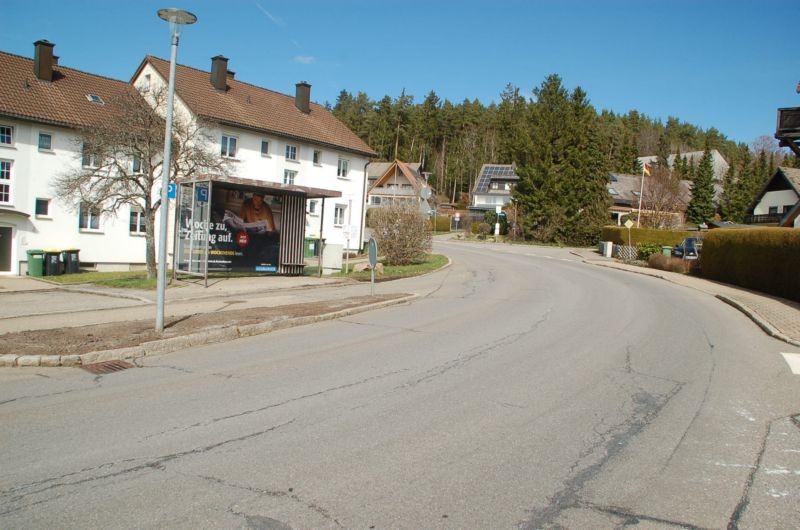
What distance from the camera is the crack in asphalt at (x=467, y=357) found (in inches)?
305

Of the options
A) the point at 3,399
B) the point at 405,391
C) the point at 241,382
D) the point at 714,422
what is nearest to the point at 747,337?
the point at 714,422

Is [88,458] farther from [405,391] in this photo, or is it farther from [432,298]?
[432,298]

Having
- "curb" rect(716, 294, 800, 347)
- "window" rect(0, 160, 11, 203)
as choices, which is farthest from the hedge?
"window" rect(0, 160, 11, 203)

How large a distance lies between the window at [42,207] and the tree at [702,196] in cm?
7188

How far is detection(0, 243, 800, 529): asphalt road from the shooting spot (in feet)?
13.5

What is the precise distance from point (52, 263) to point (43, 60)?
39.1ft

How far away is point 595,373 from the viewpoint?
27.6 ft

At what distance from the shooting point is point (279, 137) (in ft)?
125

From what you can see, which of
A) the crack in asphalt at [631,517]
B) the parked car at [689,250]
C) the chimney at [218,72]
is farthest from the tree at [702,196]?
the crack in asphalt at [631,517]

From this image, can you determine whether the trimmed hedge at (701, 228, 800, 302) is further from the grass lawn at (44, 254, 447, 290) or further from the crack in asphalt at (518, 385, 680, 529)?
the crack in asphalt at (518, 385, 680, 529)

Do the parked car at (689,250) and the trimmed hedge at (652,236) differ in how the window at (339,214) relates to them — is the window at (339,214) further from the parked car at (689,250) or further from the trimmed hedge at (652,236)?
the parked car at (689,250)

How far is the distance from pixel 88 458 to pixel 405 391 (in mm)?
3492

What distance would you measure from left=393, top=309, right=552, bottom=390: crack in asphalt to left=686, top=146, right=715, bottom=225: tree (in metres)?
72.6

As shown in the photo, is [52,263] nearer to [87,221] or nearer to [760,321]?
[87,221]
